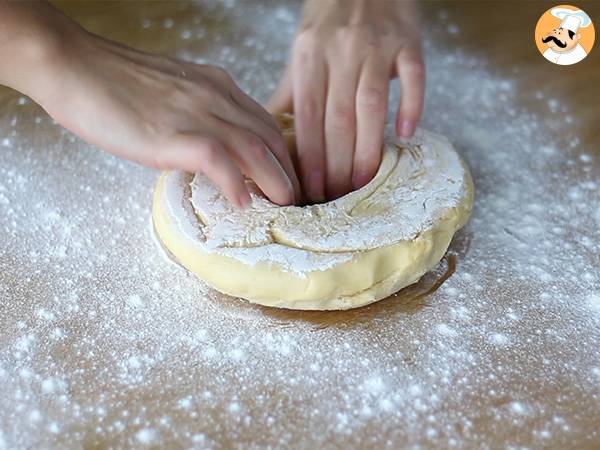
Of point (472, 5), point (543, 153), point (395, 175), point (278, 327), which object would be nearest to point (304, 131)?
point (395, 175)

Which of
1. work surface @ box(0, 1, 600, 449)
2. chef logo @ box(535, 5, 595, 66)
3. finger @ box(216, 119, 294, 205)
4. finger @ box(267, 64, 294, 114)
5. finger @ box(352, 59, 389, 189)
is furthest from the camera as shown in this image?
chef logo @ box(535, 5, 595, 66)

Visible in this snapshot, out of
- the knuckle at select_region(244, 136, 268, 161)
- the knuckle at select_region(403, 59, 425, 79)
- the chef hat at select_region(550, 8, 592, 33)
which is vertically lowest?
the knuckle at select_region(244, 136, 268, 161)

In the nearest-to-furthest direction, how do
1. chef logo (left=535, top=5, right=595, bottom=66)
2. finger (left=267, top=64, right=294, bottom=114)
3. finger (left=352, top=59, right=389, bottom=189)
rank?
finger (left=352, top=59, right=389, bottom=189) < finger (left=267, top=64, right=294, bottom=114) < chef logo (left=535, top=5, right=595, bottom=66)

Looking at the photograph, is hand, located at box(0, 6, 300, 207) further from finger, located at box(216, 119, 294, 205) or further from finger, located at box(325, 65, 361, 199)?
finger, located at box(325, 65, 361, 199)

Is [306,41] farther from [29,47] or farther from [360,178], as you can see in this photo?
[29,47]

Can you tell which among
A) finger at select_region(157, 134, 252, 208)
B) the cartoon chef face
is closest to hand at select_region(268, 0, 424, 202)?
finger at select_region(157, 134, 252, 208)

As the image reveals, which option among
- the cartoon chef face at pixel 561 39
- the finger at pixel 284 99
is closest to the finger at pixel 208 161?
the finger at pixel 284 99
